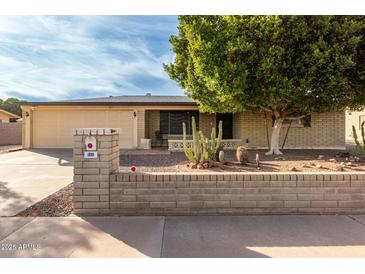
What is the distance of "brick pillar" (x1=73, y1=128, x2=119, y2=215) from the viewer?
157 inches

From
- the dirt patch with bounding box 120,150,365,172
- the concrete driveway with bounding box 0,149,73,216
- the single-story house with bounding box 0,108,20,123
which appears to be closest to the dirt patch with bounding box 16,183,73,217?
the concrete driveway with bounding box 0,149,73,216

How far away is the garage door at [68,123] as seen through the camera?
1379cm

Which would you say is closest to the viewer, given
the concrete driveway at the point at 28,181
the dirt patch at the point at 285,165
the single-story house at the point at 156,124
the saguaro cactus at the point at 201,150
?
the concrete driveway at the point at 28,181

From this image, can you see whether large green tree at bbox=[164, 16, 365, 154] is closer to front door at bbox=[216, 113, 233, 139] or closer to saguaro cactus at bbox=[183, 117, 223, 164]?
saguaro cactus at bbox=[183, 117, 223, 164]

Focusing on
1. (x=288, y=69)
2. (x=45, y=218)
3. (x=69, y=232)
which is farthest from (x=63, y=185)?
(x=288, y=69)

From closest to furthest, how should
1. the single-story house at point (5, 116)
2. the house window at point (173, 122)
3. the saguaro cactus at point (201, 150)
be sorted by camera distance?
1. the saguaro cactus at point (201, 150)
2. the house window at point (173, 122)
3. the single-story house at point (5, 116)

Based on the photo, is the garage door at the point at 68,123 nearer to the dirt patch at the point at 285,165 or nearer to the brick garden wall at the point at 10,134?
the dirt patch at the point at 285,165

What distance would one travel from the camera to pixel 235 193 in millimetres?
4051

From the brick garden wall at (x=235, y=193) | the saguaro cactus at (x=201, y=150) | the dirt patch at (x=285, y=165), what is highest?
the saguaro cactus at (x=201, y=150)

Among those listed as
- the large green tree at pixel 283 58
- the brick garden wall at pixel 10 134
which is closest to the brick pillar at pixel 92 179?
the large green tree at pixel 283 58

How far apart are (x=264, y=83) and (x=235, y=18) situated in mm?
2351

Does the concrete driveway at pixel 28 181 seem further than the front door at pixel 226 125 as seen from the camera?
No

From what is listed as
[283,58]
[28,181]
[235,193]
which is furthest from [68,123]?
[235,193]

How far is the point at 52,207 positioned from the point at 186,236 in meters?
2.72
